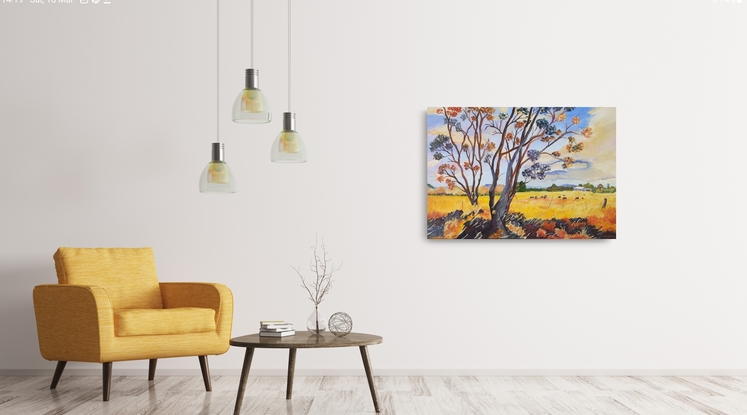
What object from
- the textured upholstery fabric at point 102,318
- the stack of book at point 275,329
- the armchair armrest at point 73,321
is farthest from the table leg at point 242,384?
the armchair armrest at point 73,321

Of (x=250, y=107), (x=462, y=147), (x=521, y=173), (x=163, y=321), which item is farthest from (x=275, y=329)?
(x=521, y=173)

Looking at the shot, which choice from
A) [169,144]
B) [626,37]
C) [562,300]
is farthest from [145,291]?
[626,37]

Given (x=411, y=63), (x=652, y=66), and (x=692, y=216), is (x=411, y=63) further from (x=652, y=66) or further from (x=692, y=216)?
(x=692, y=216)

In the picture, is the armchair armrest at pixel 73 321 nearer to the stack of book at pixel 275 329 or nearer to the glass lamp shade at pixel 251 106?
the stack of book at pixel 275 329

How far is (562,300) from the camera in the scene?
495cm

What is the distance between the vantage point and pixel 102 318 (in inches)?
153

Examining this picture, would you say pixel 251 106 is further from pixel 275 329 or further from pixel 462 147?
pixel 462 147

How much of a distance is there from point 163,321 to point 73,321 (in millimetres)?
491

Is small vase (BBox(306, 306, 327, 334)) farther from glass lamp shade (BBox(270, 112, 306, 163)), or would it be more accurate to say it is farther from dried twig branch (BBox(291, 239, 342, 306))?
dried twig branch (BBox(291, 239, 342, 306))

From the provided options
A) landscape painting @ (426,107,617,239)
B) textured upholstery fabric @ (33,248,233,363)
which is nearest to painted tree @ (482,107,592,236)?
landscape painting @ (426,107,617,239)

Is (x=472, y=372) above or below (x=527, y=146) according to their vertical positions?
below

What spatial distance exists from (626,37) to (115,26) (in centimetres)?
354

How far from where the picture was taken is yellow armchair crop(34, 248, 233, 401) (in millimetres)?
3932

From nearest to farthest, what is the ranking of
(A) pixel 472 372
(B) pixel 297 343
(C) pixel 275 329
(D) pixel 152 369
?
(B) pixel 297 343 → (C) pixel 275 329 → (D) pixel 152 369 → (A) pixel 472 372
